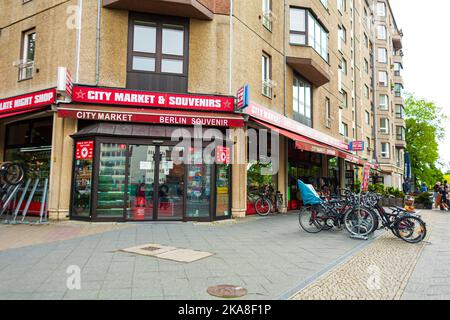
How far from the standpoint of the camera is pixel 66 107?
1015 centimetres

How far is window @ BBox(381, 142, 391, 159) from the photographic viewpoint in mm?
38906

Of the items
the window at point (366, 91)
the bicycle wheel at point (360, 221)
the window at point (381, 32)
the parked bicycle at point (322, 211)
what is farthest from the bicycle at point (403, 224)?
the window at point (381, 32)

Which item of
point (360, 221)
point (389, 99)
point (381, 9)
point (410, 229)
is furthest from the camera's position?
point (381, 9)

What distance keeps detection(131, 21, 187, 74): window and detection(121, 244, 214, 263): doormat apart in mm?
6688

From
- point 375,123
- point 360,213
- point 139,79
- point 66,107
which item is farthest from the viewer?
point 375,123

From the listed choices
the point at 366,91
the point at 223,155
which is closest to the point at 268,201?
the point at 223,155

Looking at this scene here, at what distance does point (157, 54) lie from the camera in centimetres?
1124

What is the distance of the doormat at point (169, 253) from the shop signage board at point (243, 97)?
5.98 metres

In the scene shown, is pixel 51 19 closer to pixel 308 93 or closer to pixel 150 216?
pixel 150 216

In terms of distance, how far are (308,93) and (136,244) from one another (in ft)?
46.2

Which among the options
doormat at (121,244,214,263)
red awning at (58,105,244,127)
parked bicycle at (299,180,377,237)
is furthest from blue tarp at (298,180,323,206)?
doormat at (121,244,214,263)

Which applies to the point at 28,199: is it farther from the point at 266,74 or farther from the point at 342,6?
the point at 342,6

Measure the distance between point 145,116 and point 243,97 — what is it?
329cm

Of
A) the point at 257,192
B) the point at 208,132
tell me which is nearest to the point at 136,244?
the point at 208,132
